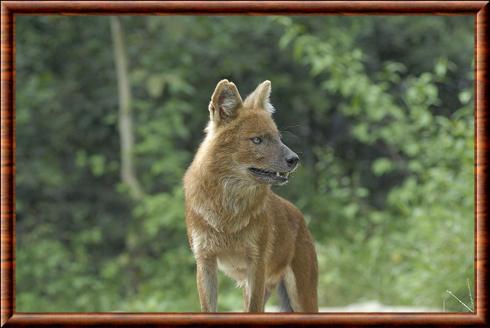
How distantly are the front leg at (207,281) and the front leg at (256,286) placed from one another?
19 centimetres

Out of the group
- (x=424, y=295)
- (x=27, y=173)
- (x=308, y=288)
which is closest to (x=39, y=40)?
(x=27, y=173)

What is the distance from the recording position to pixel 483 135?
154 inches

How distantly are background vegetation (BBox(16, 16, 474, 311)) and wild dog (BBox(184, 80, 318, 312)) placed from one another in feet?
17.2

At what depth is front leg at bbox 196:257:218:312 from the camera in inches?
162

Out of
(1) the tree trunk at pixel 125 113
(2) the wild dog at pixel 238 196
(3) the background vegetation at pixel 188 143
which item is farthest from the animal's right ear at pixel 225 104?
(1) the tree trunk at pixel 125 113

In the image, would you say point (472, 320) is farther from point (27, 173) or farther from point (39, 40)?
point (39, 40)

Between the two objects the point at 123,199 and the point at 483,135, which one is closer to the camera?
the point at 483,135

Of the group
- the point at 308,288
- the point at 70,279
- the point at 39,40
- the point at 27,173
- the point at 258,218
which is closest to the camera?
the point at 258,218

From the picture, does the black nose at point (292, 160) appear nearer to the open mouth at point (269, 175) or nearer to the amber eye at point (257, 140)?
the open mouth at point (269, 175)

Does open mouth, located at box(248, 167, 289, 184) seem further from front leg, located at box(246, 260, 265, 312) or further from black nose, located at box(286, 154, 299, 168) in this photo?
front leg, located at box(246, 260, 265, 312)

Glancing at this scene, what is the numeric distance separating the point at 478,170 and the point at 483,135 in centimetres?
18

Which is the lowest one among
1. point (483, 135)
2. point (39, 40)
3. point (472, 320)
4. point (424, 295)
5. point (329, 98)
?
point (424, 295)

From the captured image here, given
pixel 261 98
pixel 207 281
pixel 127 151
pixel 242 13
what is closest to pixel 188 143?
pixel 127 151

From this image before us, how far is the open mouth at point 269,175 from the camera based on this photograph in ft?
13.1
